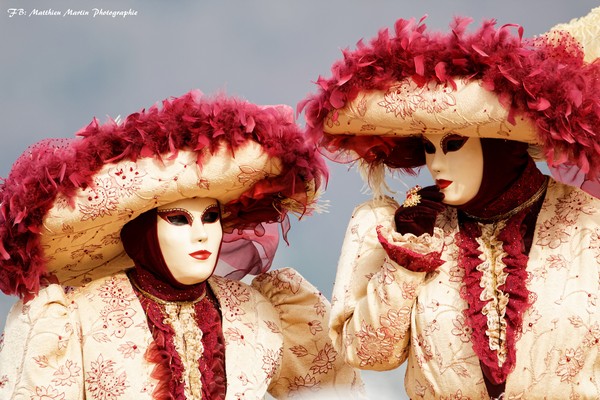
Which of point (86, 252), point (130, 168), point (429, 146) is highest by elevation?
point (429, 146)

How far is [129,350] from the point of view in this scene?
13.3 feet

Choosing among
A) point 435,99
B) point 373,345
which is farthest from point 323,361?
point 435,99

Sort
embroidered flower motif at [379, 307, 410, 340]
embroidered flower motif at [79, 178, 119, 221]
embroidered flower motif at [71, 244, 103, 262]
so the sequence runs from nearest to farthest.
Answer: embroidered flower motif at [379, 307, 410, 340] → embroidered flower motif at [79, 178, 119, 221] → embroidered flower motif at [71, 244, 103, 262]

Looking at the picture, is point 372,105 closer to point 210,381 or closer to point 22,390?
point 210,381

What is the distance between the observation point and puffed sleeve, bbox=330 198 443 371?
3.83 m

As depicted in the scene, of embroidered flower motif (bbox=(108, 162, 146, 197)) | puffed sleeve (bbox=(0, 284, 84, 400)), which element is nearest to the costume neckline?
embroidered flower motif (bbox=(108, 162, 146, 197))

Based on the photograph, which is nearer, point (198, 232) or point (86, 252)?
point (198, 232)

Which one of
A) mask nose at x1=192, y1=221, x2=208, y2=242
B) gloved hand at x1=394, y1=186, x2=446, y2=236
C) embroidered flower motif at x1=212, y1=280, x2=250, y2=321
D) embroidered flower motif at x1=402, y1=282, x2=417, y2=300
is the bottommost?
embroidered flower motif at x1=212, y1=280, x2=250, y2=321

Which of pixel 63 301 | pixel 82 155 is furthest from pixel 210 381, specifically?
pixel 82 155

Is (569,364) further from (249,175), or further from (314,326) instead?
(249,175)

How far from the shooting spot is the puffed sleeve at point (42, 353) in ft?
12.9

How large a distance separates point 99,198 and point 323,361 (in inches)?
39.3

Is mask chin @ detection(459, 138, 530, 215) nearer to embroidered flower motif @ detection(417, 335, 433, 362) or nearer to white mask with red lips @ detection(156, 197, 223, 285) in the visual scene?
embroidered flower motif @ detection(417, 335, 433, 362)

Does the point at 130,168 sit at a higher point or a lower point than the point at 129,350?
higher
